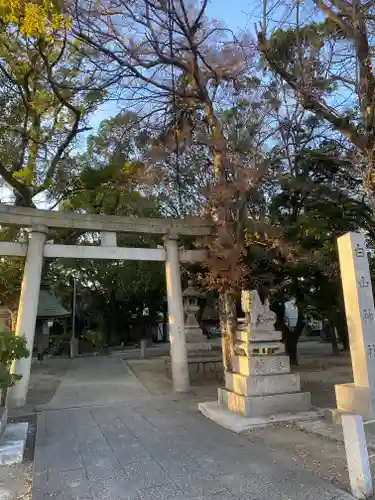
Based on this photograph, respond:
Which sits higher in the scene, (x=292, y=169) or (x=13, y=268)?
(x=292, y=169)

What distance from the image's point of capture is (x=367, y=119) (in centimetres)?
782

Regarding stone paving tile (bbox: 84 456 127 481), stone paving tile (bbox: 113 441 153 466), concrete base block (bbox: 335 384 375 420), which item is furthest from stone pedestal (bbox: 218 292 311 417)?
stone paving tile (bbox: 84 456 127 481)

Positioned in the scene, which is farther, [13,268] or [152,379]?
[13,268]

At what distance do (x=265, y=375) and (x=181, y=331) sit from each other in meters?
4.14

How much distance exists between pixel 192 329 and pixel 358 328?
10010mm

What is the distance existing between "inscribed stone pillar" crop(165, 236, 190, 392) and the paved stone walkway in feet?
8.02

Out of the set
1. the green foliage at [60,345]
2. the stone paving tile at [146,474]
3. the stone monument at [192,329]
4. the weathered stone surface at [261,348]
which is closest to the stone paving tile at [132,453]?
the stone paving tile at [146,474]

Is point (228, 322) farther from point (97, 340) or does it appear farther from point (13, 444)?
point (97, 340)

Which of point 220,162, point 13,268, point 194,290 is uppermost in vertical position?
point 220,162

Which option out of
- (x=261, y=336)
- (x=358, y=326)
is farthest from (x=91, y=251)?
(x=358, y=326)

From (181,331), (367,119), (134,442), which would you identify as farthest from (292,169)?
(134,442)

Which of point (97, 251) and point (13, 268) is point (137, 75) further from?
point (13, 268)

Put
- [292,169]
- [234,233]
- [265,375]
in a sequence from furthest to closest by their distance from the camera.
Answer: [292,169]
[234,233]
[265,375]

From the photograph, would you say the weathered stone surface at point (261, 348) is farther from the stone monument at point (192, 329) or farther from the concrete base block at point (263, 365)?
the stone monument at point (192, 329)
